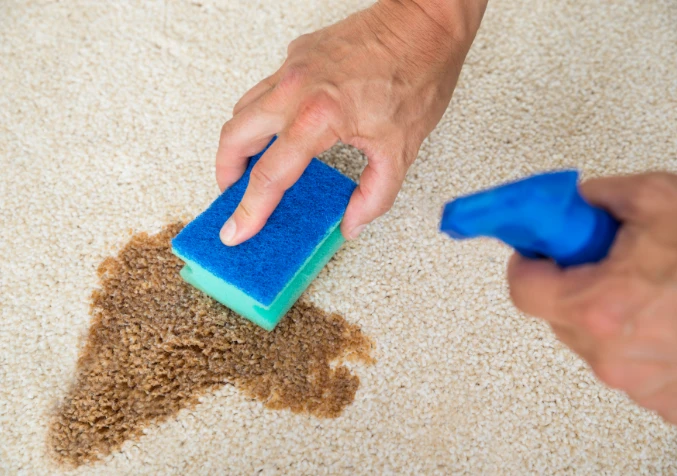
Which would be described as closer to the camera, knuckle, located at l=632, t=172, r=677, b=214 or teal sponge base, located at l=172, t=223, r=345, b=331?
knuckle, located at l=632, t=172, r=677, b=214

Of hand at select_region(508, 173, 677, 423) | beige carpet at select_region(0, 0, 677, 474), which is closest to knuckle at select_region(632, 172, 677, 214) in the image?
hand at select_region(508, 173, 677, 423)

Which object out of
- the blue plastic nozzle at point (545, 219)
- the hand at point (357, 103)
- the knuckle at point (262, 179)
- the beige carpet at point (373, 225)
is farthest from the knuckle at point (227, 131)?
the blue plastic nozzle at point (545, 219)

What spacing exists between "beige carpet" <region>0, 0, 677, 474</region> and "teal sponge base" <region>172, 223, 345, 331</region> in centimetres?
6

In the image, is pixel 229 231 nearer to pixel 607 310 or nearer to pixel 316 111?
pixel 316 111

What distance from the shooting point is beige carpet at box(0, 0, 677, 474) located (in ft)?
2.99

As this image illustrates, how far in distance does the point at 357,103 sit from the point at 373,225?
0.96 feet

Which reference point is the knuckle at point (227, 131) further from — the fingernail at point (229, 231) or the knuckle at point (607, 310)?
the knuckle at point (607, 310)

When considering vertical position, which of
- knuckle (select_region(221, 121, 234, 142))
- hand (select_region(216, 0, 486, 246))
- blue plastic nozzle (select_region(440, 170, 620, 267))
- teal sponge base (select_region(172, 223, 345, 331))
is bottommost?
teal sponge base (select_region(172, 223, 345, 331))

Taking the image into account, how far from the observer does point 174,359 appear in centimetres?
93

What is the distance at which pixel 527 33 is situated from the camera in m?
1.29

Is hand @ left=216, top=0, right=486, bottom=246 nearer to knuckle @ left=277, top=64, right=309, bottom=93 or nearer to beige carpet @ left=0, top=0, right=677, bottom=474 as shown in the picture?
knuckle @ left=277, top=64, right=309, bottom=93

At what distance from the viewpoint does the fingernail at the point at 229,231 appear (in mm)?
844

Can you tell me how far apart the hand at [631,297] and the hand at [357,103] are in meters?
0.38

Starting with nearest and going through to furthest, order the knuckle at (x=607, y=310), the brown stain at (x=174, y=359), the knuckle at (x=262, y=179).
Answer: the knuckle at (x=607, y=310)
the knuckle at (x=262, y=179)
the brown stain at (x=174, y=359)
